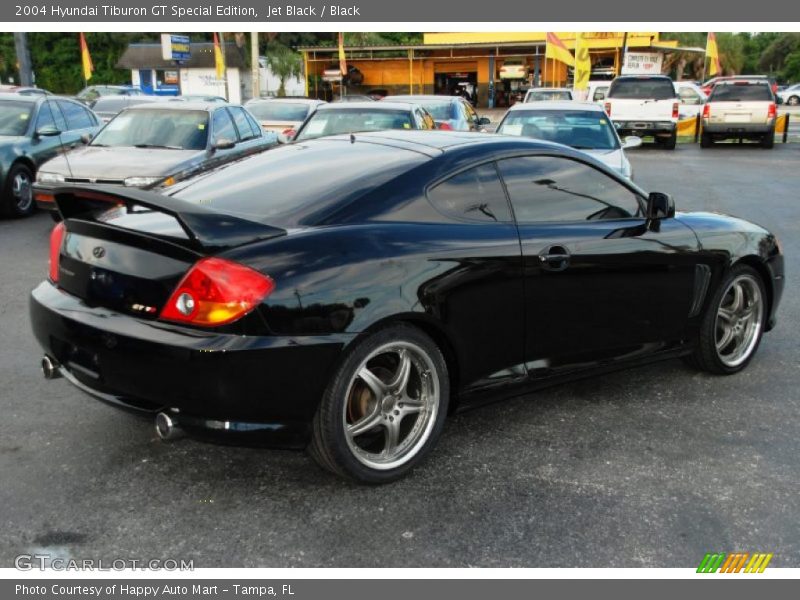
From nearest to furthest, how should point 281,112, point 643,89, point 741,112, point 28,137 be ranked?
1. point 28,137
2. point 281,112
3. point 643,89
4. point 741,112

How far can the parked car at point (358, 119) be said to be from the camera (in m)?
11.5

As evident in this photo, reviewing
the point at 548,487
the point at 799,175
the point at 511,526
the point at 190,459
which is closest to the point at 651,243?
the point at 548,487

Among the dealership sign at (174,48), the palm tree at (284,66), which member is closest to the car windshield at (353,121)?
the dealership sign at (174,48)

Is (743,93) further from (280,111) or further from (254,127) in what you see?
(254,127)

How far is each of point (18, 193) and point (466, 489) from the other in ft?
29.9

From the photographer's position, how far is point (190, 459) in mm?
3699

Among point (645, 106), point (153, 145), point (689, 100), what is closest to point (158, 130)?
point (153, 145)

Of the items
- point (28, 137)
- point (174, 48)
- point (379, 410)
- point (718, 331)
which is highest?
point (174, 48)

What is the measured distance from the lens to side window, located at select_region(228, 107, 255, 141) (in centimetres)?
1119

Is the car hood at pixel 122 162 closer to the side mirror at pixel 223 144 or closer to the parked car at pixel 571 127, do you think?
the side mirror at pixel 223 144

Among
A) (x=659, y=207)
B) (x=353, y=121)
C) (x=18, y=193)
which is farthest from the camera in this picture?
(x=353, y=121)

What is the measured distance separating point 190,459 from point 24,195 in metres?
8.28

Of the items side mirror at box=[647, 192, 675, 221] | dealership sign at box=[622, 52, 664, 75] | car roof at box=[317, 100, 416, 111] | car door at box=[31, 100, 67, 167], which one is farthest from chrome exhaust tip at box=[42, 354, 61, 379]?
dealership sign at box=[622, 52, 664, 75]

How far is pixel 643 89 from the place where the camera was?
21.2m
